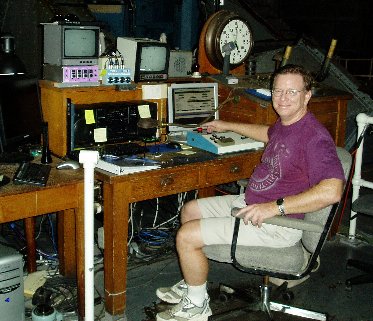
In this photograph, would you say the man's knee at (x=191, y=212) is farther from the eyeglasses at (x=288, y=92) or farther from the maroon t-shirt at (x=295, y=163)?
the eyeglasses at (x=288, y=92)

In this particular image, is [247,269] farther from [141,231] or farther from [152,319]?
[141,231]

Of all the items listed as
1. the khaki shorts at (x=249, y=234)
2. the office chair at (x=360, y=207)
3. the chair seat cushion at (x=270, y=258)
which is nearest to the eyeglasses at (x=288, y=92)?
the khaki shorts at (x=249, y=234)

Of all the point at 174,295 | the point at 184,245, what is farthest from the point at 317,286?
the point at 184,245

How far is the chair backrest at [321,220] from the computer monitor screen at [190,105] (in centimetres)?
117

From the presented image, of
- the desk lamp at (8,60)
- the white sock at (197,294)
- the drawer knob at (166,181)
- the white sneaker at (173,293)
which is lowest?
the white sneaker at (173,293)

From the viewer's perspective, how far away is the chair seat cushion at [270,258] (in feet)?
7.45

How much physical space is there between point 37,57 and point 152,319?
11.7ft

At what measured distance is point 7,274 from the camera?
2373 mm

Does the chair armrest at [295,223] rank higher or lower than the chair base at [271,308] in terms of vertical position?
higher

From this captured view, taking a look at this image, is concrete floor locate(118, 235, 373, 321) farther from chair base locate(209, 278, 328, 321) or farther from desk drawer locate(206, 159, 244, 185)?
desk drawer locate(206, 159, 244, 185)

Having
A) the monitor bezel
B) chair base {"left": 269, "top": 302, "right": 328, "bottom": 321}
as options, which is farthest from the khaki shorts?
the monitor bezel

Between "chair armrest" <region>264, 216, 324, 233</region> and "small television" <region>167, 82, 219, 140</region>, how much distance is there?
4.13 feet

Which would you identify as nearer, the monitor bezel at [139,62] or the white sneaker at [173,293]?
the white sneaker at [173,293]

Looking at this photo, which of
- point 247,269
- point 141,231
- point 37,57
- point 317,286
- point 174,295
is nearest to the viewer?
point 247,269
